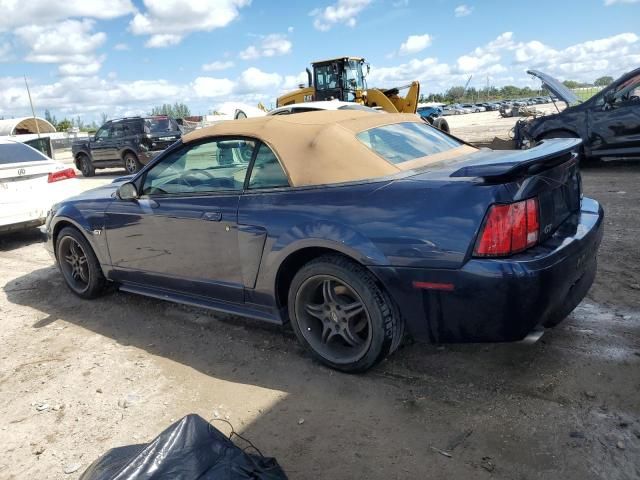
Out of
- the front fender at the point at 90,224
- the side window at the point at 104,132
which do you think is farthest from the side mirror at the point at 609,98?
the side window at the point at 104,132

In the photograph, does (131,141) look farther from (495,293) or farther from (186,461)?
(186,461)

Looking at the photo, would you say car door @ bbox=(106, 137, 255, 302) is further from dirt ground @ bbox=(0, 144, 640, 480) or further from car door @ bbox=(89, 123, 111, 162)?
car door @ bbox=(89, 123, 111, 162)

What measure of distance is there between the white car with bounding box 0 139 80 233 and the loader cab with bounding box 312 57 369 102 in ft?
35.4

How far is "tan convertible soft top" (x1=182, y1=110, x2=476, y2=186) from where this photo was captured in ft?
9.97

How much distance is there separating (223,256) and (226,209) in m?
0.31

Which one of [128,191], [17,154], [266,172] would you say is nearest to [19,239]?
[17,154]

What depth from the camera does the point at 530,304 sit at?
2.48 meters

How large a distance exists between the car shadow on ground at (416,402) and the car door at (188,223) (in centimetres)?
47

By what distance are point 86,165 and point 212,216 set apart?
15.0 meters

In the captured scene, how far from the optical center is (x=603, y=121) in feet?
28.5

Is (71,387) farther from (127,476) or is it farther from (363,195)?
(363,195)

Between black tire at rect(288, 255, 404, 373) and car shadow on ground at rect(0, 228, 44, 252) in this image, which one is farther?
car shadow on ground at rect(0, 228, 44, 252)

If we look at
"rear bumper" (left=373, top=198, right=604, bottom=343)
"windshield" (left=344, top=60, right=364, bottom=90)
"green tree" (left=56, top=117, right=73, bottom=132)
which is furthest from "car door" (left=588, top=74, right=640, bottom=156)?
"green tree" (left=56, top=117, right=73, bottom=132)

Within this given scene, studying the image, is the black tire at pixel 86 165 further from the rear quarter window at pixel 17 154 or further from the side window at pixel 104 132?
the rear quarter window at pixel 17 154
